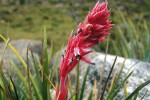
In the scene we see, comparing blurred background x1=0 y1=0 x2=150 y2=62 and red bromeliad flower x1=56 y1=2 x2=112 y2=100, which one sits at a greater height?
red bromeliad flower x1=56 y1=2 x2=112 y2=100

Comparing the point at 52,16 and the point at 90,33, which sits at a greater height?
the point at 90,33

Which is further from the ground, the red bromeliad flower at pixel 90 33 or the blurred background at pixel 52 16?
the red bromeliad flower at pixel 90 33

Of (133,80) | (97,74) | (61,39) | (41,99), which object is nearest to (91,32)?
(41,99)

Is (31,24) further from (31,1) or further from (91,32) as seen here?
(91,32)

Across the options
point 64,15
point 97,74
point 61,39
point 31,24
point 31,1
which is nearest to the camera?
point 97,74

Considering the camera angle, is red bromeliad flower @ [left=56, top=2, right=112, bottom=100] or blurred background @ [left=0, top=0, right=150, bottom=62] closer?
red bromeliad flower @ [left=56, top=2, right=112, bottom=100]

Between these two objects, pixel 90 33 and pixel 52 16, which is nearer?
pixel 90 33

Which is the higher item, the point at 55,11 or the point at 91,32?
the point at 91,32

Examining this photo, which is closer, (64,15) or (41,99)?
(41,99)

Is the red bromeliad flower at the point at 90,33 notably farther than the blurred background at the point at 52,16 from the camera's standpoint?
No

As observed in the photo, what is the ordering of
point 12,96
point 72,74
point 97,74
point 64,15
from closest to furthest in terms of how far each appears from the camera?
point 12,96, point 97,74, point 72,74, point 64,15

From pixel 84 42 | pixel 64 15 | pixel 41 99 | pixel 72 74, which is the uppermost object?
pixel 84 42
